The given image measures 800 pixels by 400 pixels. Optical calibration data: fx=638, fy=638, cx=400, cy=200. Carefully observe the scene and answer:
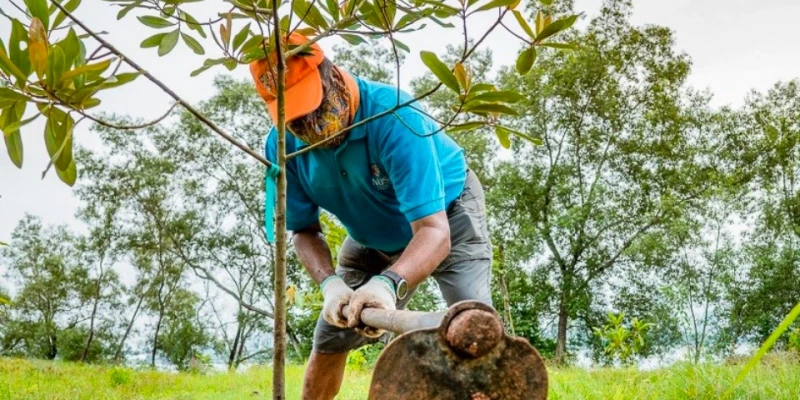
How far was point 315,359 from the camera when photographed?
2.44 metres

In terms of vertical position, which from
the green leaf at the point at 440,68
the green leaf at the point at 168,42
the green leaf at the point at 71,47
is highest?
the green leaf at the point at 168,42

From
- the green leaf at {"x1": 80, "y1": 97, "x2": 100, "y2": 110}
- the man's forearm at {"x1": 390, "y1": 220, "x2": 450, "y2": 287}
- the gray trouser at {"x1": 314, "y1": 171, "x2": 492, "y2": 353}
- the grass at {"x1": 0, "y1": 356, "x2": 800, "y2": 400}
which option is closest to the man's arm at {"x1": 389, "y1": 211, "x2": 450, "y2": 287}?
the man's forearm at {"x1": 390, "y1": 220, "x2": 450, "y2": 287}

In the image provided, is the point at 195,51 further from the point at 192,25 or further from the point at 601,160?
the point at 601,160

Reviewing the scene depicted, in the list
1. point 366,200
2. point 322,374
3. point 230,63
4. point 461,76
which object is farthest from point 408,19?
point 322,374

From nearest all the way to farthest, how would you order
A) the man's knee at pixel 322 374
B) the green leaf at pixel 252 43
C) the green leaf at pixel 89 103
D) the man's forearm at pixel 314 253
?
the green leaf at pixel 89 103
the green leaf at pixel 252 43
the man's forearm at pixel 314 253
the man's knee at pixel 322 374

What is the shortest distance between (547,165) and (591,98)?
2.05 m

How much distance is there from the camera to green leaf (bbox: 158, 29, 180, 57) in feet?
4.36

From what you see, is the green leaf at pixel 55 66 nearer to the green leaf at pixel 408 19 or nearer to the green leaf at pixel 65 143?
the green leaf at pixel 65 143

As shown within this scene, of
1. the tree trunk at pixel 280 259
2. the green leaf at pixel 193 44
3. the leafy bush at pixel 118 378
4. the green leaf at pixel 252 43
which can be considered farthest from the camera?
the leafy bush at pixel 118 378

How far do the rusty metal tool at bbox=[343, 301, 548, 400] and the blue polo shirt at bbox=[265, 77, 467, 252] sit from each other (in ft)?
Answer: 3.41

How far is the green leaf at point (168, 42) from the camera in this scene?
1.33 meters

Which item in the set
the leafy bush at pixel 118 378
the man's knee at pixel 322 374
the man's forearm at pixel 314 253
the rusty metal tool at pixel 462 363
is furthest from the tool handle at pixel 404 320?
the leafy bush at pixel 118 378

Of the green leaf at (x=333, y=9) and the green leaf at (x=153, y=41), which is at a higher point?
the green leaf at (x=333, y=9)

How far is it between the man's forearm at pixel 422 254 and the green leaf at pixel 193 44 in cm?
69
